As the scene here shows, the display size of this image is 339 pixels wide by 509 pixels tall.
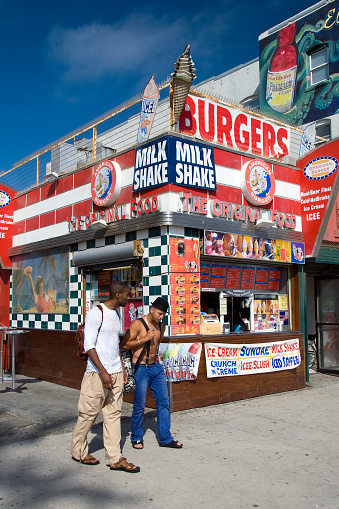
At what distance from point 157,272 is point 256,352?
2.47m

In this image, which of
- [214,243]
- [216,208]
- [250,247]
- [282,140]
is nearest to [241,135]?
[282,140]

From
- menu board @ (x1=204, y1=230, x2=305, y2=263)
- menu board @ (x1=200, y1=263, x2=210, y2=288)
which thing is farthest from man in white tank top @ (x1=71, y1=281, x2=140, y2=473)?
menu board @ (x1=200, y1=263, x2=210, y2=288)

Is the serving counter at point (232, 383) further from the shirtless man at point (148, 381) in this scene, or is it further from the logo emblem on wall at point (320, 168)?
the logo emblem on wall at point (320, 168)

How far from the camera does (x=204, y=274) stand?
8844 mm

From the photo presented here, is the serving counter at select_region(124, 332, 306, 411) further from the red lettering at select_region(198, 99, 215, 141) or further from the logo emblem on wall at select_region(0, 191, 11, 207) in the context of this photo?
the logo emblem on wall at select_region(0, 191, 11, 207)

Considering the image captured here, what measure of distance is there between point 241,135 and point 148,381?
18.9ft

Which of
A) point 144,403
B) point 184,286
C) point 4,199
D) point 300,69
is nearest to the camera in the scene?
point 144,403

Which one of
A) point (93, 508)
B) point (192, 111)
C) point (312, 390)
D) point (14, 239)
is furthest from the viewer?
point (14, 239)

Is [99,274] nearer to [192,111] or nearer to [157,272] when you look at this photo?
[157,272]

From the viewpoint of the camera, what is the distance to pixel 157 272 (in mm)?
8094

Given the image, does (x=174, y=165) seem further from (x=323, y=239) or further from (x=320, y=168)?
(x=323, y=239)

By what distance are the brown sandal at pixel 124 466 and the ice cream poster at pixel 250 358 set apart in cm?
324

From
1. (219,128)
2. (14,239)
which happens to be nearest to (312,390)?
(219,128)

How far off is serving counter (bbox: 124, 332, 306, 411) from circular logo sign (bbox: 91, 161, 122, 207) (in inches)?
120
